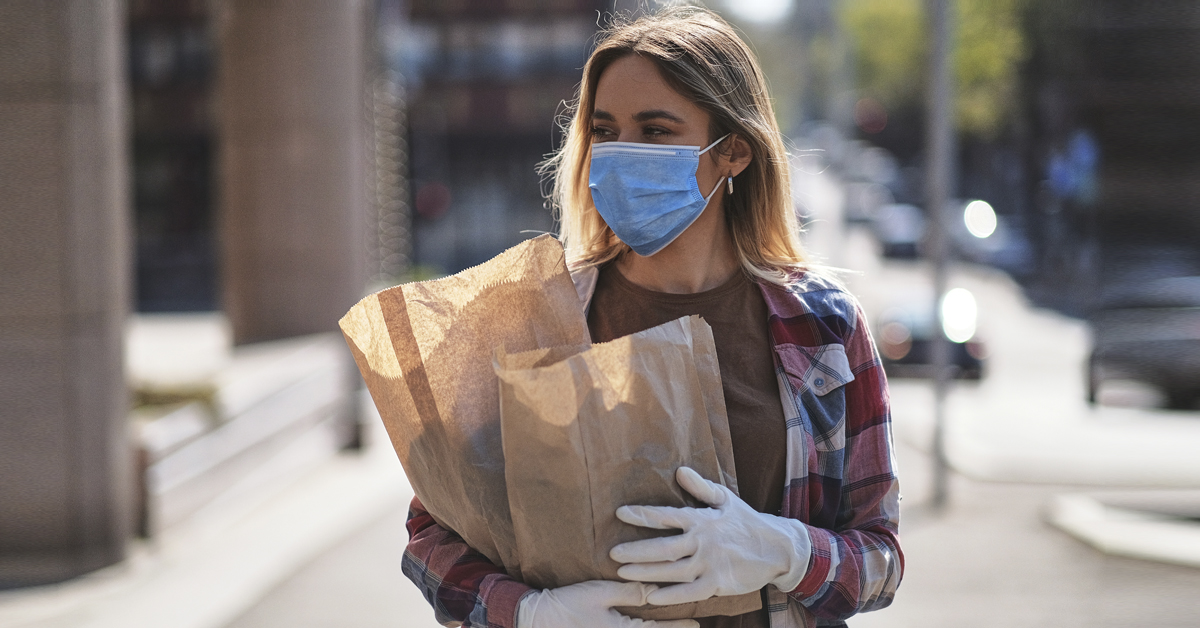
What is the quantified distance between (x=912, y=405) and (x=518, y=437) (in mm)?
13565

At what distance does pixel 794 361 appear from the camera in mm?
2182

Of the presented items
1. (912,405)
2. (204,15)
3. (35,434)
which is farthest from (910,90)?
(35,434)

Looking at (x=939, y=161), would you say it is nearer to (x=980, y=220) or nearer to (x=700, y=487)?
(x=700, y=487)

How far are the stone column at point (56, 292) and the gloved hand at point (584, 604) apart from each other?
5.92 meters

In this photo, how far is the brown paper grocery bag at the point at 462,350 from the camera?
6.22 feet

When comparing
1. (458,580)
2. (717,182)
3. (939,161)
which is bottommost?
(458,580)

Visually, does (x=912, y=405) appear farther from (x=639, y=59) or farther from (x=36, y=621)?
(x=639, y=59)

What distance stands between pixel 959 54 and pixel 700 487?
4085 cm

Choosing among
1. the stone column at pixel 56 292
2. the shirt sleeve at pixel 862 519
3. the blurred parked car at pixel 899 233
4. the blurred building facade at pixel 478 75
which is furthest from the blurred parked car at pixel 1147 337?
the blurred building facade at pixel 478 75

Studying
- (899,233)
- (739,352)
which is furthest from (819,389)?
(899,233)

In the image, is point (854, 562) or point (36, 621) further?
point (36, 621)

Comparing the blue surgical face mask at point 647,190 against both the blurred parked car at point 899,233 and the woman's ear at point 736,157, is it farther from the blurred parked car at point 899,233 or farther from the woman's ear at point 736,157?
the blurred parked car at point 899,233

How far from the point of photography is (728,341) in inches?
88.0

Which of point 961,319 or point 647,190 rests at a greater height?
point 647,190
